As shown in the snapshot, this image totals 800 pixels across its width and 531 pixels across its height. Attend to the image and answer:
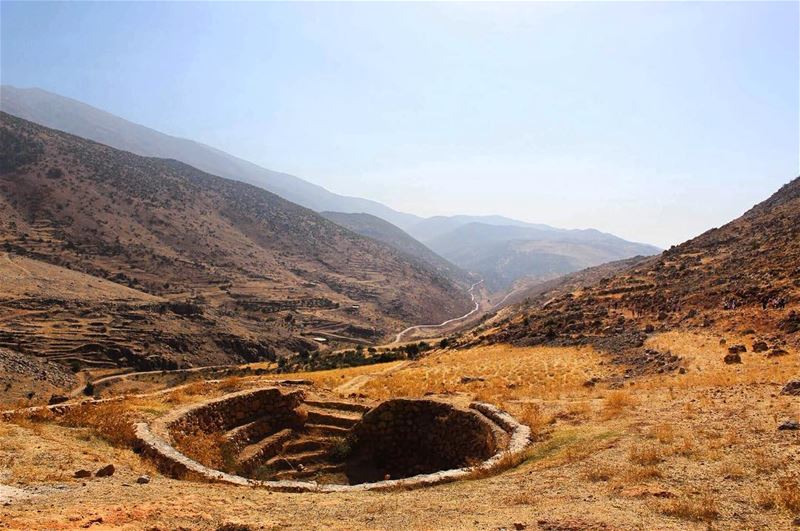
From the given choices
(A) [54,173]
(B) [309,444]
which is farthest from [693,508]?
(A) [54,173]

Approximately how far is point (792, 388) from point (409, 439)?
30.8ft

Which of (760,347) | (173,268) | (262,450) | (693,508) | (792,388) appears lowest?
(173,268)

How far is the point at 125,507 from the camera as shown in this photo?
6.24 metres

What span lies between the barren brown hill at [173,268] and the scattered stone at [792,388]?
49420 mm

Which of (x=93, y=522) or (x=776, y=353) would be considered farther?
(x=776, y=353)

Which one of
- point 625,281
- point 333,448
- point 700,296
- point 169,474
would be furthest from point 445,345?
point 169,474

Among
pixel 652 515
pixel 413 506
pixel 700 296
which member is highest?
pixel 700 296

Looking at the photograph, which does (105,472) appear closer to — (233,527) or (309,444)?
(233,527)

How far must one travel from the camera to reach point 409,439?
14.6 metres

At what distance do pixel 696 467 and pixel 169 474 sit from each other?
28.8 ft

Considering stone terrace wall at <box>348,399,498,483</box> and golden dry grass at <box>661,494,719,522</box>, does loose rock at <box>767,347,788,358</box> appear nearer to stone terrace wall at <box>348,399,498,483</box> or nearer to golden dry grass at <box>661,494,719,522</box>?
stone terrace wall at <box>348,399,498,483</box>

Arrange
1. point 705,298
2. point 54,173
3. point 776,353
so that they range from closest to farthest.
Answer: point 776,353, point 705,298, point 54,173

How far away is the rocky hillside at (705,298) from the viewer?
2425 cm

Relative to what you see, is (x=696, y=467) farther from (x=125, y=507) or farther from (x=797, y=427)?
(x=125, y=507)
